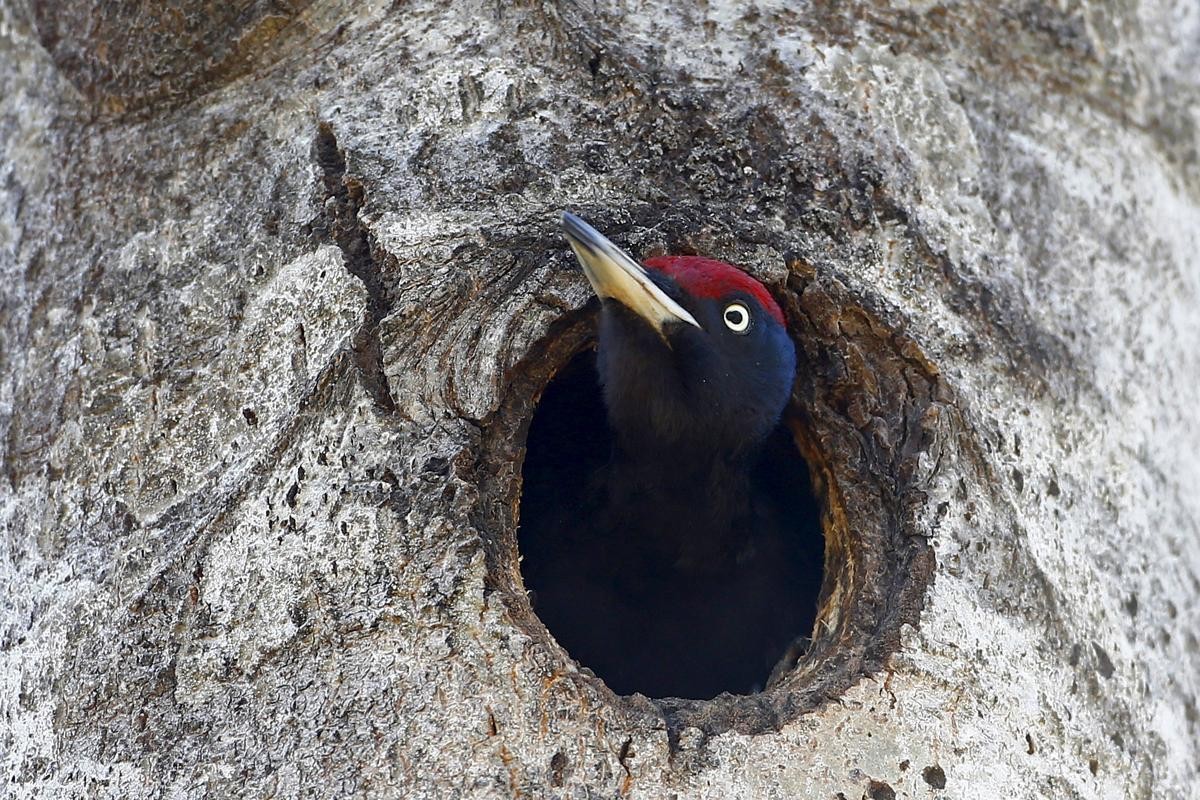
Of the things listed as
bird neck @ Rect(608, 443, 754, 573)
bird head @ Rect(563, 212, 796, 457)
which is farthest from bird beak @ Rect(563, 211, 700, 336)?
bird neck @ Rect(608, 443, 754, 573)

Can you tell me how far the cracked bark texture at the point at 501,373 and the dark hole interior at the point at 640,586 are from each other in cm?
109

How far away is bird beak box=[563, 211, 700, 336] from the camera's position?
2688 mm

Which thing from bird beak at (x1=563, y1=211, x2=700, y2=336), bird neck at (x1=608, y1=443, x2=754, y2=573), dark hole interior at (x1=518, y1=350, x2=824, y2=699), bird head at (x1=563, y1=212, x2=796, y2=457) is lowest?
dark hole interior at (x1=518, y1=350, x2=824, y2=699)

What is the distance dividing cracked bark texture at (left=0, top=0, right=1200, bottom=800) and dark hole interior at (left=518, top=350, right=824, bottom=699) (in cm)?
109

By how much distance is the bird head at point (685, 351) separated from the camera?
2.94 metres

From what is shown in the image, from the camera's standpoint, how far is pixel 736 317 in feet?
10.5

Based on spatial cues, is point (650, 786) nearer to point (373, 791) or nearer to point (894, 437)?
point (373, 791)

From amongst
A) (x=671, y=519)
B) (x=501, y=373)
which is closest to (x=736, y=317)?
(x=501, y=373)

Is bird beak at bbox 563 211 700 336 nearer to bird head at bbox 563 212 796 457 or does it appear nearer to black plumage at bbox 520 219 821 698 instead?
bird head at bbox 563 212 796 457

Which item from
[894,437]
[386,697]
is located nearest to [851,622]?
[894,437]

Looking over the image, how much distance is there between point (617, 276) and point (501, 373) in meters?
0.32

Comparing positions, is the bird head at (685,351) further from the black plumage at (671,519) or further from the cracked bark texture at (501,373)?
the cracked bark texture at (501,373)

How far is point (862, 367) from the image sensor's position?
2914 mm

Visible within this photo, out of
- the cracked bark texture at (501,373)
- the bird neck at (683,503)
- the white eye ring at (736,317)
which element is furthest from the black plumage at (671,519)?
the cracked bark texture at (501,373)
